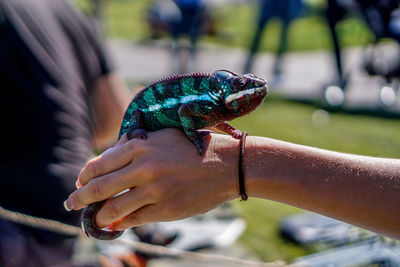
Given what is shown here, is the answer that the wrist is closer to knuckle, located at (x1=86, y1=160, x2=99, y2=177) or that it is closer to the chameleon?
the chameleon

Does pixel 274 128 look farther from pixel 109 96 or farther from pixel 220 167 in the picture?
pixel 220 167

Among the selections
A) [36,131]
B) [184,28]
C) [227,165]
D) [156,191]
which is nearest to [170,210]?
[156,191]

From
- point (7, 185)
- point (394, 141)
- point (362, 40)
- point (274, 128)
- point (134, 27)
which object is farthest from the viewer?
A: point (134, 27)

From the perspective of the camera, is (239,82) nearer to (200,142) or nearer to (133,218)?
(200,142)

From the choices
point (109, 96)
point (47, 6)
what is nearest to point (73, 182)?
point (109, 96)

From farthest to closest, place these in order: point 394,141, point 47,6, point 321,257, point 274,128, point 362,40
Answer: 1. point 362,40
2. point 274,128
3. point 394,141
4. point 321,257
5. point 47,6

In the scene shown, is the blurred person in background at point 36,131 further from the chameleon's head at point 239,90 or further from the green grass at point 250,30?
the green grass at point 250,30

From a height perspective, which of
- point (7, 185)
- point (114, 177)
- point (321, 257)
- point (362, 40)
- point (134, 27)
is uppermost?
point (114, 177)
